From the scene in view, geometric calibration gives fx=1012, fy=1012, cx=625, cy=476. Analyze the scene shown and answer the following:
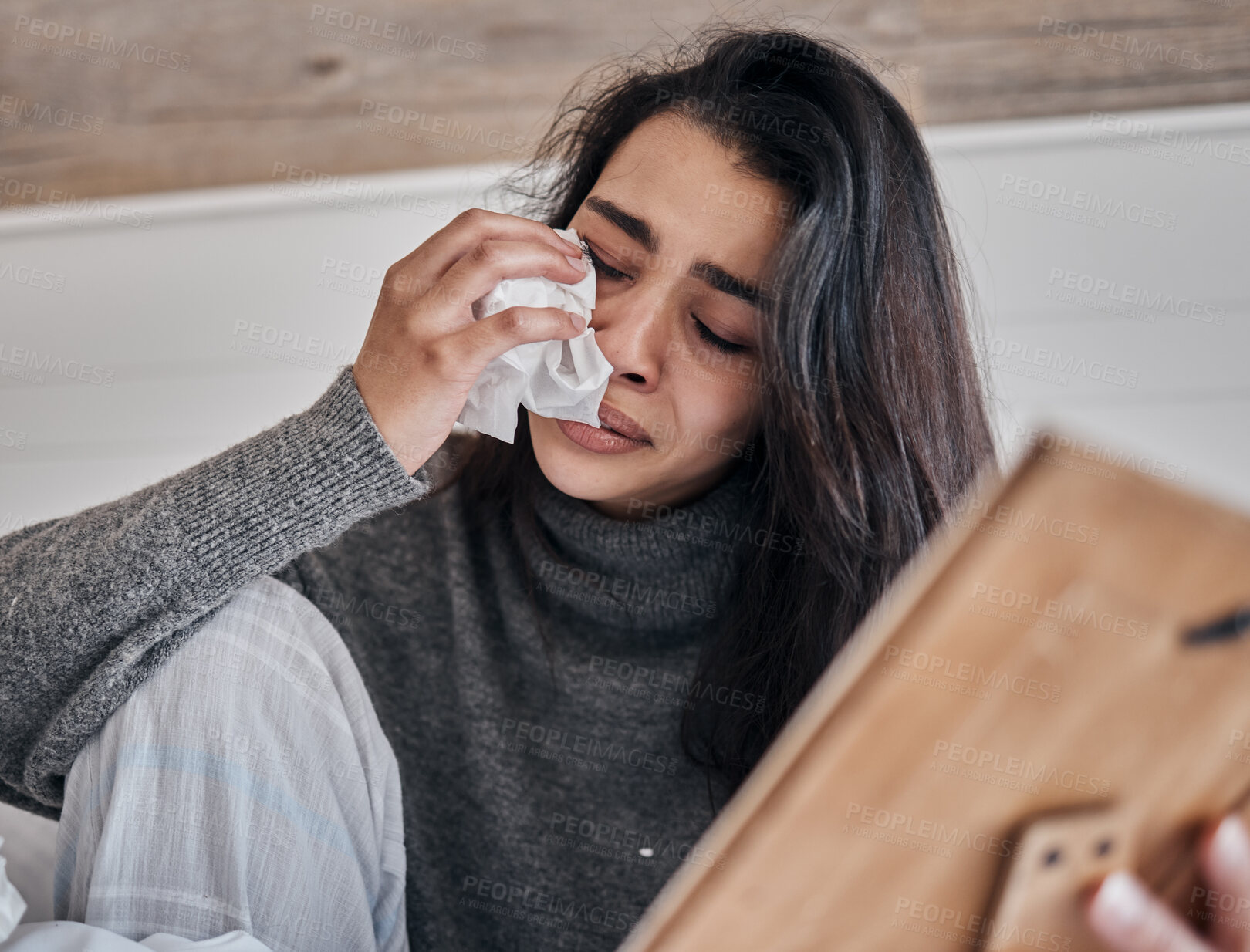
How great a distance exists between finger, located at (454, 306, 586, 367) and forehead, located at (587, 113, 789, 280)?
0.44ft

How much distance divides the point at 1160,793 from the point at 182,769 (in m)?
0.59

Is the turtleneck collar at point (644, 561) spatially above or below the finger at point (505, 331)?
below

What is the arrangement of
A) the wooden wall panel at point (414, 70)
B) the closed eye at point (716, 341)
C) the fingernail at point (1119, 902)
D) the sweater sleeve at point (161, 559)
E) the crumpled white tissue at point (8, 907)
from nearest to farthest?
the fingernail at point (1119, 902) → the crumpled white tissue at point (8, 907) → the sweater sleeve at point (161, 559) → the closed eye at point (716, 341) → the wooden wall panel at point (414, 70)

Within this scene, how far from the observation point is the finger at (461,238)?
733 millimetres

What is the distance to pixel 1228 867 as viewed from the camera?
0.44 m

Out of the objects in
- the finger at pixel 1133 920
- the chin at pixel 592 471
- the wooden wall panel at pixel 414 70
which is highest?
the wooden wall panel at pixel 414 70

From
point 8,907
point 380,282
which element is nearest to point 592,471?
point 8,907

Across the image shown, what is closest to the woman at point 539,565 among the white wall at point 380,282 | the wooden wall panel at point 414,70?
the wooden wall panel at point 414,70

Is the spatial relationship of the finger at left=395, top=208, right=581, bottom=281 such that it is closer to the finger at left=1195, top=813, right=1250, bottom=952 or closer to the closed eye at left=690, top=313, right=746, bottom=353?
the closed eye at left=690, top=313, right=746, bottom=353

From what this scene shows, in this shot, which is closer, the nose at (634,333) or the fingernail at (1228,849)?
the fingernail at (1228,849)

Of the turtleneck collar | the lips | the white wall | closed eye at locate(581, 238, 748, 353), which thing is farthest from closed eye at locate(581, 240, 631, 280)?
the white wall

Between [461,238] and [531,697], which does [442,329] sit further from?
[531,697]

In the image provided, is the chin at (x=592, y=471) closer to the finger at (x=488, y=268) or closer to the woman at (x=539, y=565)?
the woman at (x=539, y=565)

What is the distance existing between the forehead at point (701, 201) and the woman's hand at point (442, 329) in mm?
111
